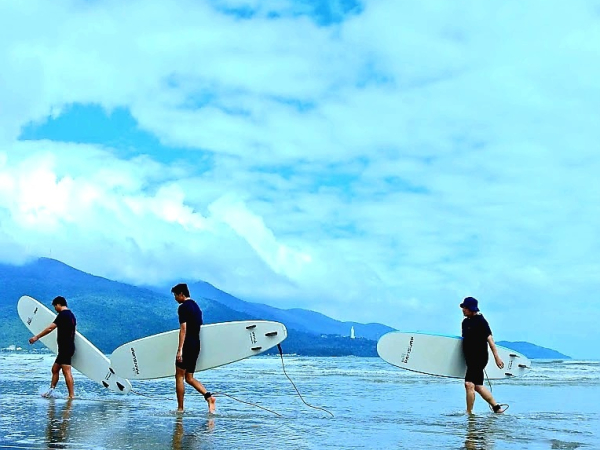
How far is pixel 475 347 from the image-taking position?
10828 millimetres

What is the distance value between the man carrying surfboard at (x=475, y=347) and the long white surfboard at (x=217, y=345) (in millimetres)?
2744

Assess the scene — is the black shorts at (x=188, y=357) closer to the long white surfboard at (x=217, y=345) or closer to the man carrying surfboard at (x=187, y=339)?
the man carrying surfboard at (x=187, y=339)

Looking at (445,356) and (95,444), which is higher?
(445,356)

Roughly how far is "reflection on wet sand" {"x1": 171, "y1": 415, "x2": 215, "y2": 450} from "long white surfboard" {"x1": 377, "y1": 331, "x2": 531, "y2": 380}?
4.44m

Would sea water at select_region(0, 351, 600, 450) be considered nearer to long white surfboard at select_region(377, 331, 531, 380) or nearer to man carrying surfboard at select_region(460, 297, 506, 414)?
man carrying surfboard at select_region(460, 297, 506, 414)

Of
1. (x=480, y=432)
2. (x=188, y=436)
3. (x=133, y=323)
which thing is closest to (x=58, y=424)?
(x=188, y=436)

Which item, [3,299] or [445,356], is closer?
[445,356]

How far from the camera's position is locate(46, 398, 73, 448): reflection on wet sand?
7.22 m

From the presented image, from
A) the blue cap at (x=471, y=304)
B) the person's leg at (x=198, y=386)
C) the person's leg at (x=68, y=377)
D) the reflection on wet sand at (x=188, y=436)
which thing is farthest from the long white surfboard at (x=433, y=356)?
the person's leg at (x=68, y=377)

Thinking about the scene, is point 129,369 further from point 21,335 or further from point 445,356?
point 21,335

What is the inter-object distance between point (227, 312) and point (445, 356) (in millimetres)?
141614

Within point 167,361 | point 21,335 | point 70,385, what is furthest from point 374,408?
point 21,335

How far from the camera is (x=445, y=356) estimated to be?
12.2 m

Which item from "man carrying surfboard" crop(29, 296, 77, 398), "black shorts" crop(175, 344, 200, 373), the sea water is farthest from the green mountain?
"black shorts" crop(175, 344, 200, 373)
